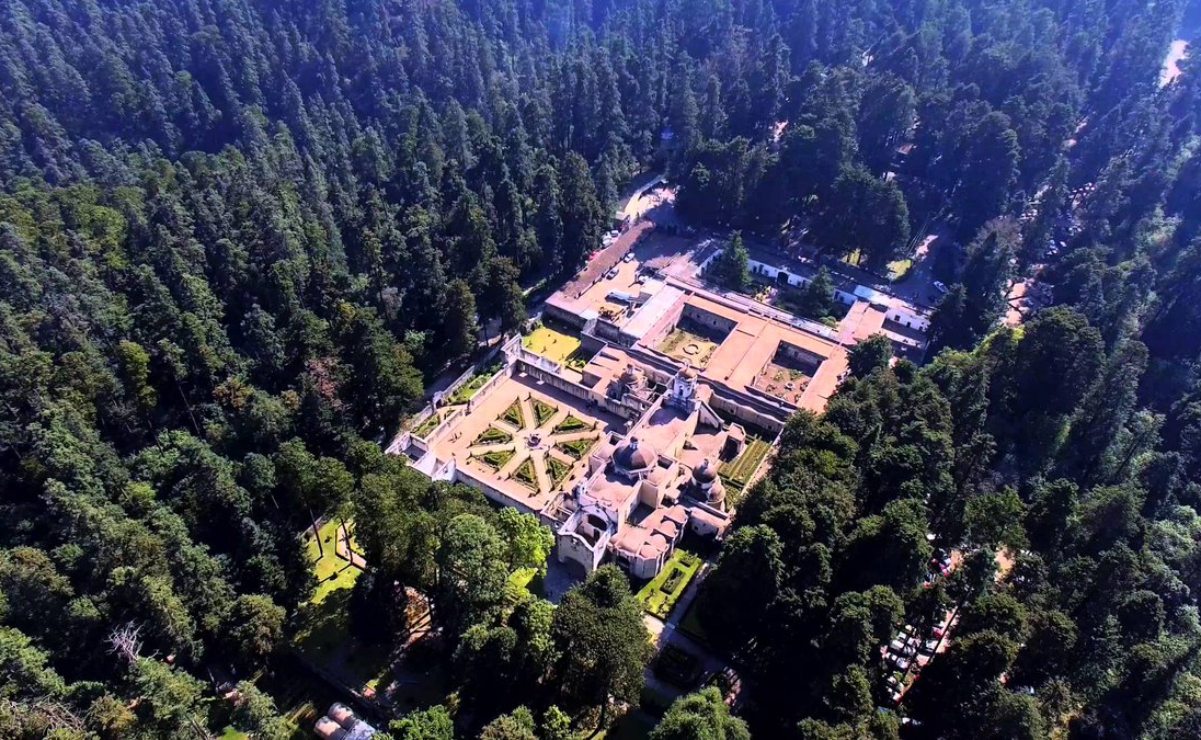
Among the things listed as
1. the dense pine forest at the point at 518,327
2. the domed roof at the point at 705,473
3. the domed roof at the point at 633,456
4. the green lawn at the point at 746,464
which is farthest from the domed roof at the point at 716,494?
the dense pine forest at the point at 518,327

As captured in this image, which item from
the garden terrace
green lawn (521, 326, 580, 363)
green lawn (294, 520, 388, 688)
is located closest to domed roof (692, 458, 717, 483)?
the garden terrace

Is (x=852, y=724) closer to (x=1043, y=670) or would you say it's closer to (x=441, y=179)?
(x=1043, y=670)

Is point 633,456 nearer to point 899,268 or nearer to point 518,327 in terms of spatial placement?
point 518,327

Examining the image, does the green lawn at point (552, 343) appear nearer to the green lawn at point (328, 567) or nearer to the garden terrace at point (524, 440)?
the garden terrace at point (524, 440)

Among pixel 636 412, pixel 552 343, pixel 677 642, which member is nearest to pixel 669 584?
Result: pixel 677 642

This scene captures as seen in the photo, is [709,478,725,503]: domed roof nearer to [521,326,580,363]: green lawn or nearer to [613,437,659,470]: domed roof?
[613,437,659,470]: domed roof

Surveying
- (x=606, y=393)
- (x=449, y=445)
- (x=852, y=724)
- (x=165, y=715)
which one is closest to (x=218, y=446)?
(x=449, y=445)
